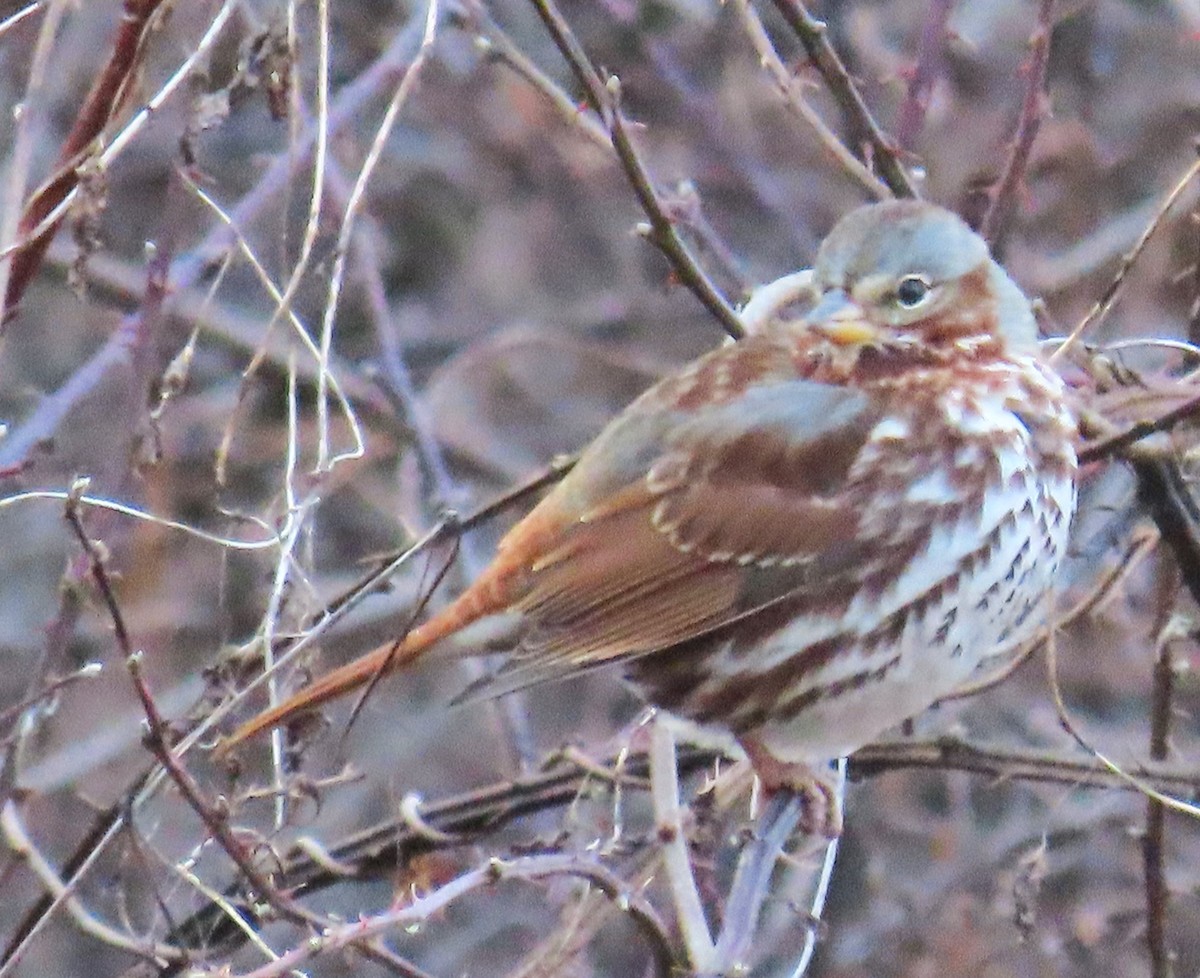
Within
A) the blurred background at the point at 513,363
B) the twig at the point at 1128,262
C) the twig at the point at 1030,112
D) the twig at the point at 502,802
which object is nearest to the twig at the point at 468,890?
the twig at the point at 502,802

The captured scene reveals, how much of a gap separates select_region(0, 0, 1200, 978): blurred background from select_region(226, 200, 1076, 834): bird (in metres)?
0.93

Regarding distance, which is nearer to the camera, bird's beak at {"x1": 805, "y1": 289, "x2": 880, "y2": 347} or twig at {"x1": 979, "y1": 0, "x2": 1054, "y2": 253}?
bird's beak at {"x1": 805, "y1": 289, "x2": 880, "y2": 347}

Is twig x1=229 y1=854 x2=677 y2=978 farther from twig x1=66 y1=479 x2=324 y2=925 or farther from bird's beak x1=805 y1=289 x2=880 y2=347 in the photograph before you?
bird's beak x1=805 y1=289 x2=880 y2=347

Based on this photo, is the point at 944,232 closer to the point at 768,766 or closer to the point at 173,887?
the point at 768,766

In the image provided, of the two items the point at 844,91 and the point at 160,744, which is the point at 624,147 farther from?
the point at 160,744

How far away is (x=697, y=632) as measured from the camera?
12.7ft

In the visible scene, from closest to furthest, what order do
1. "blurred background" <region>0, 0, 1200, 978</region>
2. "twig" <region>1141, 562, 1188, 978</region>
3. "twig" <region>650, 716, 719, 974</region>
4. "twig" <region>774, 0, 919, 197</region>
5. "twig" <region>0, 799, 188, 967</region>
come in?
"twig" <region>650, 716, 719, 974</region> < "twig" <region>0, 799, 188, 967</region> < "twig" <region>1141, 562, 1188, 978</region> < "twig" <region>774, 0, 919, 197</region> < "blurred background" <region>0, 0, 1200, 978</region>

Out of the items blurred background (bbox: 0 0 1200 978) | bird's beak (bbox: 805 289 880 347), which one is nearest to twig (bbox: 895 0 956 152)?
bird's beak (bbox: 805 289 880 347)

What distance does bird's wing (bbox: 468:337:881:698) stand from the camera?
3.80 metres

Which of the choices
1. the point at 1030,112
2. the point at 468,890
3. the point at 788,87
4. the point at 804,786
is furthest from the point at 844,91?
the point at 468,890

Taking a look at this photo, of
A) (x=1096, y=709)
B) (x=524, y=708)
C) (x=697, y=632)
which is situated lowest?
(x=1096, y=709)

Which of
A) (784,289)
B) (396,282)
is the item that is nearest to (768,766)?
(784,289)

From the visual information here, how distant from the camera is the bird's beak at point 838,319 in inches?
150

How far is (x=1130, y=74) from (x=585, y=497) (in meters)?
3.25
